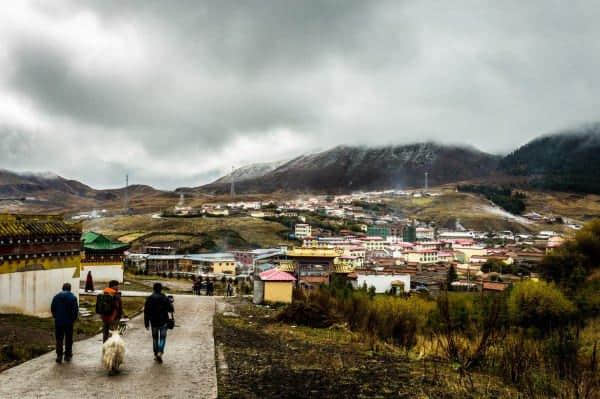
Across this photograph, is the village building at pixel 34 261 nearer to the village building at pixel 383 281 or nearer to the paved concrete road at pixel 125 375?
the paved concrete road at pixel 125 375

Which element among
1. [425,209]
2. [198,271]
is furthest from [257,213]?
[198,271]

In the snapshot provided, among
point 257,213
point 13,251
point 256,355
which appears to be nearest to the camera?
point 256,355

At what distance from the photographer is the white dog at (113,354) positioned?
27.8 ft

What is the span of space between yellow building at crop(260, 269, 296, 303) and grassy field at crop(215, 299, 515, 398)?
394 inches

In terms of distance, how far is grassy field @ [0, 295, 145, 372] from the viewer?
32.0ft

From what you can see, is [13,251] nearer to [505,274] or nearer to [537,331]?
[537,331]

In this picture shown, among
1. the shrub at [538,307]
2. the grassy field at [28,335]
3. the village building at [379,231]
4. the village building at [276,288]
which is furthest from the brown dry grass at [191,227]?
the grassy field at [28,335]

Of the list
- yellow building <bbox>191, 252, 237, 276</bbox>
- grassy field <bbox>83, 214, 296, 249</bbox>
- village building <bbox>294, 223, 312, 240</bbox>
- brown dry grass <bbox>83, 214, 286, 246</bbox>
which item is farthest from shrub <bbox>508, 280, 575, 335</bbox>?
village building <bbox>294, 223, 312, 240</bbox>

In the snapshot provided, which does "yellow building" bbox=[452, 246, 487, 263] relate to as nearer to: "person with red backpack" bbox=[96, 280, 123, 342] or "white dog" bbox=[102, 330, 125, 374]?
"person with red backpack" bbox=[96, 280, 123, 342]

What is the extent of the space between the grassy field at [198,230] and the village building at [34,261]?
79212 mm

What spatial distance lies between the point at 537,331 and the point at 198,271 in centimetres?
4794

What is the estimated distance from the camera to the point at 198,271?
6619cm

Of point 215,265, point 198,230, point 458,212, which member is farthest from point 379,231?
point 215,265

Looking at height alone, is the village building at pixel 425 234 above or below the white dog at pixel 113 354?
below
